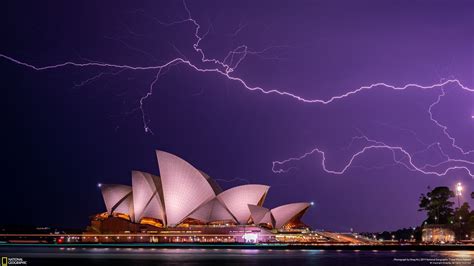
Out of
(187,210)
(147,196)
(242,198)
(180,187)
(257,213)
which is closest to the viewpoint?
(180,187)

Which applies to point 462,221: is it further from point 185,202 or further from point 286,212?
point 185,202

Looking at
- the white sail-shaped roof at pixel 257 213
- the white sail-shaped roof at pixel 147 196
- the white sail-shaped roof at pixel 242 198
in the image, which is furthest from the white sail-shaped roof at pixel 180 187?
the white sail-shaped roof at pixel 257 213

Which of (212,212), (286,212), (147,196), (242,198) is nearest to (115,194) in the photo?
(147,196)

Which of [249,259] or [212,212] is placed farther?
[212,212]

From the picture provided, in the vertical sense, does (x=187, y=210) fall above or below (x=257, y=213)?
above

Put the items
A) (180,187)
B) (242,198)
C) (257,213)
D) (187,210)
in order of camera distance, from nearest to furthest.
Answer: (180,187) < (187,210) < (257,213) < (242,198)

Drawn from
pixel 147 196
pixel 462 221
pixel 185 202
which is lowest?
pixel 462 221

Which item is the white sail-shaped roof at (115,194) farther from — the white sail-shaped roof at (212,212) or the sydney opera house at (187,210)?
the white sail-shaped roof at (212,212)
